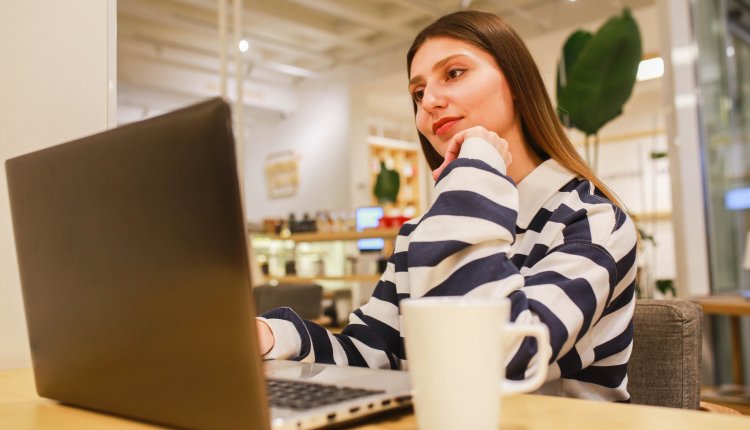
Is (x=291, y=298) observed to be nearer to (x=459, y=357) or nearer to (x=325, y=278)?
(x=325, y=278)

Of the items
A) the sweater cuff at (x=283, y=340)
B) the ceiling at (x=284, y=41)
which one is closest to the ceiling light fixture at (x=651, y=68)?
the ceiling at (x=284, y=41)

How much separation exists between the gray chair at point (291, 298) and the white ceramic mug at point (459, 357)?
2.67 m

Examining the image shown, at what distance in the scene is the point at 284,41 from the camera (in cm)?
686

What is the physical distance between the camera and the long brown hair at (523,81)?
1.01m

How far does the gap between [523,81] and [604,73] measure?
217 cm

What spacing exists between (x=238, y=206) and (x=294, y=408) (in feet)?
0.60

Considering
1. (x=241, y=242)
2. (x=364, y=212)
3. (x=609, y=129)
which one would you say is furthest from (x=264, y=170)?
(x=241, y=242)

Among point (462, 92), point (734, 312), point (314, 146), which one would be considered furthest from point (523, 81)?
point (314, 146)

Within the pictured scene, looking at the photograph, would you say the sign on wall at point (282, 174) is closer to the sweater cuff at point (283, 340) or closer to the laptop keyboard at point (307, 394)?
the sweater cuff at point (283, 340)

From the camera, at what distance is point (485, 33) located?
39.9 inches

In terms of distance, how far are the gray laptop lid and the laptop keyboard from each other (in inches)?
3.0

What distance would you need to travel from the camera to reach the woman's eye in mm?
1000

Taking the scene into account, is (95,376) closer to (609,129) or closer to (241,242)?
(241,242)

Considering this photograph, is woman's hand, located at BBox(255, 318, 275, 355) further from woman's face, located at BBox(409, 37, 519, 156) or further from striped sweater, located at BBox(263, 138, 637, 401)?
woman's face, located at BBox(409, 37, 519, 156)
